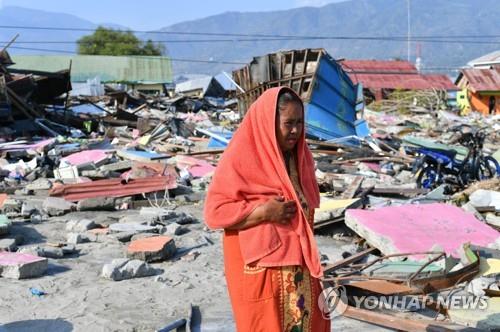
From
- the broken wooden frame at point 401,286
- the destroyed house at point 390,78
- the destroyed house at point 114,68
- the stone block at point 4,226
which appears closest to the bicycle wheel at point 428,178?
the broken wooden frame at point 401,286

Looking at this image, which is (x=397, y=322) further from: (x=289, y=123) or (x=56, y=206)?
(x=56, y=206)

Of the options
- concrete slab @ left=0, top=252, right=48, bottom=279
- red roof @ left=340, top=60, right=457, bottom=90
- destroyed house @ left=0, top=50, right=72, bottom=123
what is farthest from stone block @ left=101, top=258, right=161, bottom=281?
red roof @ left=340, top=60, right=457, bottom=90

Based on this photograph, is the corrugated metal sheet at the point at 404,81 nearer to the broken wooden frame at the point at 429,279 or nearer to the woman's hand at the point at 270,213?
the broken wooden frame at the point at 429,279

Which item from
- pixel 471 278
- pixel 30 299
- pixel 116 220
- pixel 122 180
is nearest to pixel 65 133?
pixel 122 180

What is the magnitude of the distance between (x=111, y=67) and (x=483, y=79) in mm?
24652

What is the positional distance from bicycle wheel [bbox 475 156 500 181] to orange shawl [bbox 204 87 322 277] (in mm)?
7768

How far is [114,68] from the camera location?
42.5 meters

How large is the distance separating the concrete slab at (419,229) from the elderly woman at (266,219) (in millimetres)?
3025

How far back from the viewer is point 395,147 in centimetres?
1502

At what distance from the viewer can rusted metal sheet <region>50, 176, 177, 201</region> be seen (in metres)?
8.77

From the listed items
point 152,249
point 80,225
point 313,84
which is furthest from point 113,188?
point 313,84

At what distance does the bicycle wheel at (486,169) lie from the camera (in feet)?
31.3

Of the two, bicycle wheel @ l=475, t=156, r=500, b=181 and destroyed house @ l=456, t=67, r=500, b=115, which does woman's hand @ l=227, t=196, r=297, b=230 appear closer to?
bicycle wheel @ l=475, t=156, r=500, b=181

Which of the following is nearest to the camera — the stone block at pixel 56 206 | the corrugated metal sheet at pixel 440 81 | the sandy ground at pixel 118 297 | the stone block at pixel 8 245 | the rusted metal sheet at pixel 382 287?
the sandy ground at pixel 118 297
